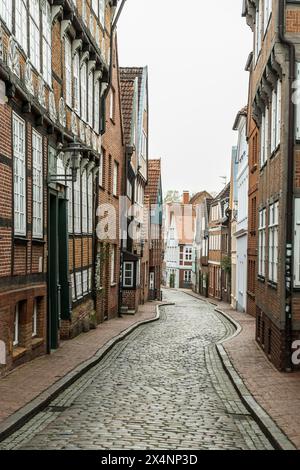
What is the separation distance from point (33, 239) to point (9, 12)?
4.47m

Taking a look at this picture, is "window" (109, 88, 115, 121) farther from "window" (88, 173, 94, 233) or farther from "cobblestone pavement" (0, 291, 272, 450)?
"cobblestone pavement" (0, 291, 272, 450)

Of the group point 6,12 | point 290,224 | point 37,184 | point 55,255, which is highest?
point 6,12

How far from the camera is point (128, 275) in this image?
3622 cm

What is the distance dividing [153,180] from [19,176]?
40.5m

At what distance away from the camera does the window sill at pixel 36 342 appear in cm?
1600

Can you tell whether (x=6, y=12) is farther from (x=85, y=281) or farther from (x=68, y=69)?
(x=85, y=281)

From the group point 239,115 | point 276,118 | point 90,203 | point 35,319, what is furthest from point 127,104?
point 35,319

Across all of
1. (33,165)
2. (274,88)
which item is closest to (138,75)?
(274,88)

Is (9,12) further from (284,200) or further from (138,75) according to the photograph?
(138,75)

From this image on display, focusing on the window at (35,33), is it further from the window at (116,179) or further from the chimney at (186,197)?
the chimney at (186,197)

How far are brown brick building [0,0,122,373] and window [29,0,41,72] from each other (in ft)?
0.06

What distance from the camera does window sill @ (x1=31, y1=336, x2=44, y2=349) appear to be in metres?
16.0

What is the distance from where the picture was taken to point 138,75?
134 feet

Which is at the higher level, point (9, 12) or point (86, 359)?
point (9, 12)
